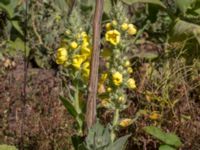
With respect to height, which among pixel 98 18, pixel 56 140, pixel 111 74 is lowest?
pixel 56 140

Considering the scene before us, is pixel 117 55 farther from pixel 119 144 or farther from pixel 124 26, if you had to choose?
pixel 119 144

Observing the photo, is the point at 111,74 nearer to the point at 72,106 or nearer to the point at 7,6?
the point at 72,106

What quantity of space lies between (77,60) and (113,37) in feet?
0.53

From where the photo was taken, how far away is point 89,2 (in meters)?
5.45

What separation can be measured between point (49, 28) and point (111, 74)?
3.04 meters

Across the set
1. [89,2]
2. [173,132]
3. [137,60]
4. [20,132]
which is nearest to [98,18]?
[173,132]

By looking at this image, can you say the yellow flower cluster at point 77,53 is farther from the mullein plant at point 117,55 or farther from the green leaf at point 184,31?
the green leaf at point 184,31

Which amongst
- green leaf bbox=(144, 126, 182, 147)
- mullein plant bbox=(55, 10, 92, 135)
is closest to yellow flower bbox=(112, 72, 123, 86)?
mullein plant bbox=(55, 10, 92, 135)

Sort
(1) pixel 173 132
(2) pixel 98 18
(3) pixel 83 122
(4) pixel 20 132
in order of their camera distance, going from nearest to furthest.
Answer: (2) pixel 98 18, (3) pixel 83 122, (1) pixel 173 132, (4) pixel 20 132

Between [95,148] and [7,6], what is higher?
[7,6]

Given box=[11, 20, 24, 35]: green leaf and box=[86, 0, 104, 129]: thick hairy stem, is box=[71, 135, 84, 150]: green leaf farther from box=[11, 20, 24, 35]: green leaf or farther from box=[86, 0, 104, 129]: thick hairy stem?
box=[11, 20, 24, 35]: green leaf

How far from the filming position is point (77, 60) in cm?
246

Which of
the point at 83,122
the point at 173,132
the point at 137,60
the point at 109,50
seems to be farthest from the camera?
the point at 137,60

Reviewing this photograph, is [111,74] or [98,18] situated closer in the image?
[98,18]
